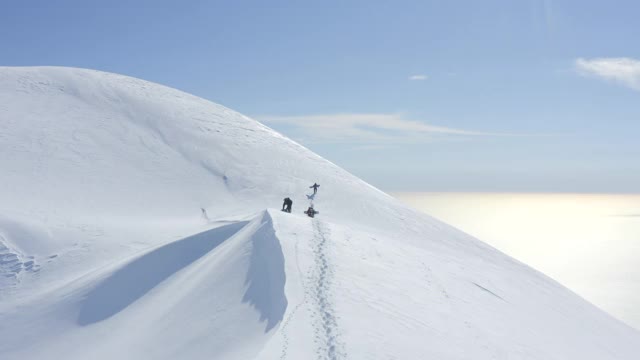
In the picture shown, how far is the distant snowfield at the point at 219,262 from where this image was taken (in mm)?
14641

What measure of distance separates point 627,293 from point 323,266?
140 meters

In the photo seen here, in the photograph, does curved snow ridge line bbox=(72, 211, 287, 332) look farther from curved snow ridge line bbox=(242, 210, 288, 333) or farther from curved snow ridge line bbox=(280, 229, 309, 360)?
curved snow ridge line bbox=(280, 229, 309, 360)

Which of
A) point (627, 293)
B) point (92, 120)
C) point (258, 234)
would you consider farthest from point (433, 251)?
point (627, 293)

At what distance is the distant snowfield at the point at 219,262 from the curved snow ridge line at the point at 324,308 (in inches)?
2.3

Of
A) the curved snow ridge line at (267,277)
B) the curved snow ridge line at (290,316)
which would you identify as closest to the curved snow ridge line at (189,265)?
the curved snow ridge line at (267,277)

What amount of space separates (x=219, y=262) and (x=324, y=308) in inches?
226

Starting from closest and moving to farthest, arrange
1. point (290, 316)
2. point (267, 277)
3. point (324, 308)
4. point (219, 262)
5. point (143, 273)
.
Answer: point (290, 316), point (324, 308), point (267, 277), point (219, 262), point (143, 273)

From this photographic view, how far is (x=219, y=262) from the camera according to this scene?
18.7m

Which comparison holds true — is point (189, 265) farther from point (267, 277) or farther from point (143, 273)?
point (267, 277)

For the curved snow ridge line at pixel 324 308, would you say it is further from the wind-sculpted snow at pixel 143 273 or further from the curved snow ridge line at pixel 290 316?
the wind-sculpted snow at pixel 143 273

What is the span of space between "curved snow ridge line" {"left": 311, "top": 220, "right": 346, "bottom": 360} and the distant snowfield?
→ 0.06m

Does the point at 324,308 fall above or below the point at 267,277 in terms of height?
below

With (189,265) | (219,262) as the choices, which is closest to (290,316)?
(219,262)

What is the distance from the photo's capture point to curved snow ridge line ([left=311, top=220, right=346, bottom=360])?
39.2ft
